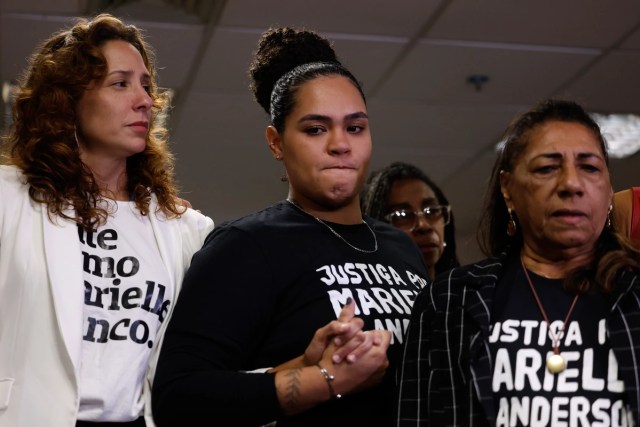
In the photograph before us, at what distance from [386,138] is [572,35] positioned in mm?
1602

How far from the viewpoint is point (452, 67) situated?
4570mm

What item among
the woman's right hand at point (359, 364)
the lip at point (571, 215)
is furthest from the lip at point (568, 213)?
the woman's right hand at point (359, 364)

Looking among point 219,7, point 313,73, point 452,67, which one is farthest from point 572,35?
point 313,73

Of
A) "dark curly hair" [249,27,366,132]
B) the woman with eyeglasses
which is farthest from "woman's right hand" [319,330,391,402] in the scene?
the woman with eyeglasses

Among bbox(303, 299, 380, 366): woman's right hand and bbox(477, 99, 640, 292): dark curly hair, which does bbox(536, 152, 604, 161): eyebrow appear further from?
bbox(303, 299, 380, 366): woman's right hand

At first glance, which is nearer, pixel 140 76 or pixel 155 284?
pixel 155 284

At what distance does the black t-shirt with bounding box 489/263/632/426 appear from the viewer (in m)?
1.49

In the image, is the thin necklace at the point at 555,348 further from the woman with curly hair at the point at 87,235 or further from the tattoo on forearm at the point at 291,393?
the woman with curly hair at the point at 87,235

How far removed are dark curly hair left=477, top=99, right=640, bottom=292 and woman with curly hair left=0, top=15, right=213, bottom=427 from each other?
60cm

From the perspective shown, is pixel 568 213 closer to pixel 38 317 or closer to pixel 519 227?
pixel 519 227

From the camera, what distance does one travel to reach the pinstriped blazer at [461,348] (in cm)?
152

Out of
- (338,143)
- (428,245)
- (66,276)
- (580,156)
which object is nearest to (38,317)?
(66,276)

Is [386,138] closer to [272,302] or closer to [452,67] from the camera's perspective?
[452,67]

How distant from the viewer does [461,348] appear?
1601 mm
